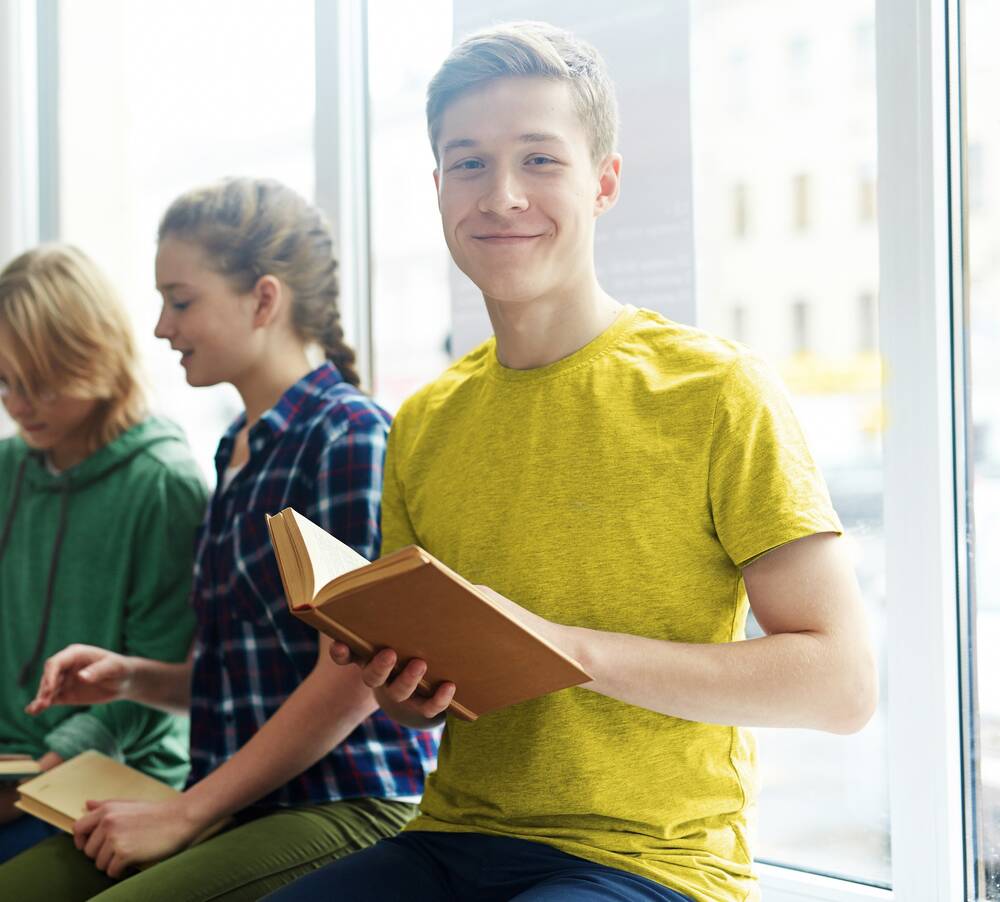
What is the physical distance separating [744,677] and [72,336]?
1.34 metres

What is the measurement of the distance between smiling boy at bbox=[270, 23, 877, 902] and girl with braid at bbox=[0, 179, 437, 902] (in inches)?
7.2

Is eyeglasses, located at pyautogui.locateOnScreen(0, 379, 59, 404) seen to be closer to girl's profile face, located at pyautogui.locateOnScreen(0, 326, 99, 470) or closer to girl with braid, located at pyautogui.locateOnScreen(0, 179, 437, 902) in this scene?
girl's profile face, located at pyautogui.locateOnScreen(0, 326, 99, 470)

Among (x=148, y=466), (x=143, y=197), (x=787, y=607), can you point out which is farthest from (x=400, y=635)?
(x=143, y=197)

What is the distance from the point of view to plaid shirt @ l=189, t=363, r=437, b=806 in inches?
56.4

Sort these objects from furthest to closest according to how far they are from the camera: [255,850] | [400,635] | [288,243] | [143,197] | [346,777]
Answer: [143,197]
[288,243]
[346,777]
[255,850]
[400,635]

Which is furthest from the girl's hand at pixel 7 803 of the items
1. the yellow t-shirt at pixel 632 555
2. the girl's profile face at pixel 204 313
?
the yellow t-shirt at pixel 632 555

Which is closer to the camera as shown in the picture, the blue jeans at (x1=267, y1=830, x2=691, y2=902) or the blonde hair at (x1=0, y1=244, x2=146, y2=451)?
the blue jeans at (x1=267, y1=830, x2=691, y2=902)

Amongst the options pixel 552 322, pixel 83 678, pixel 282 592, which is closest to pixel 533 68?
pixel 552 322

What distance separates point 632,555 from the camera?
1122mm

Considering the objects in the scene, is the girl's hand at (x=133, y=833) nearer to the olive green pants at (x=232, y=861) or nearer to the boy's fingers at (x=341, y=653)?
the olive green pants at (x=232, y=861)

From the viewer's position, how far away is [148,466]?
186cm

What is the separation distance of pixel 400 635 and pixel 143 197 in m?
1.79

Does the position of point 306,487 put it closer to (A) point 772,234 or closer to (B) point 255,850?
(B) point 255,850

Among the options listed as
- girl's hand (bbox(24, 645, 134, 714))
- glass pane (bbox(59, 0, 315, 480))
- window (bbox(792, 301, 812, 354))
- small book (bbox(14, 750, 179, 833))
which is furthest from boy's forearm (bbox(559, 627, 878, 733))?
glass pane (bbox(59, 0, 315, 480))
